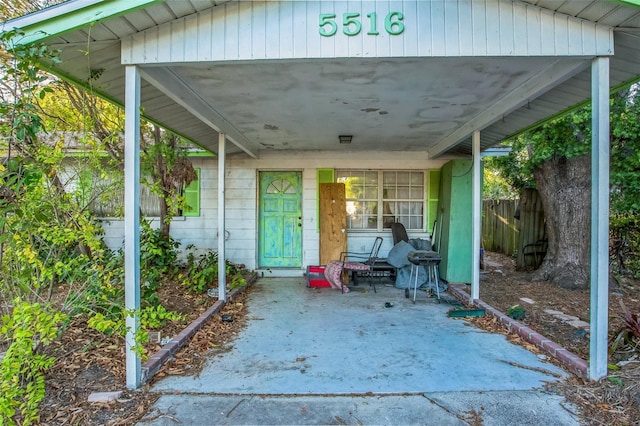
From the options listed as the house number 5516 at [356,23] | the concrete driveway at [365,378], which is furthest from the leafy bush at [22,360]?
the house number 5516 at [356,23]

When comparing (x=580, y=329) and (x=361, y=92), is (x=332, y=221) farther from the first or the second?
(x=580, y=329)

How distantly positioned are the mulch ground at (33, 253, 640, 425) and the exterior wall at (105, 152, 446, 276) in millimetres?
2006

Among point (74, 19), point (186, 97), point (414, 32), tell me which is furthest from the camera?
point (186, 97)

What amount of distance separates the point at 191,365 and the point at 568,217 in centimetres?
611

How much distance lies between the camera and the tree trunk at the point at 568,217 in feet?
19.8

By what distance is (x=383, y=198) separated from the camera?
24.0ft

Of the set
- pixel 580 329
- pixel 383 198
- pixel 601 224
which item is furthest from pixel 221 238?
pixel 580 329

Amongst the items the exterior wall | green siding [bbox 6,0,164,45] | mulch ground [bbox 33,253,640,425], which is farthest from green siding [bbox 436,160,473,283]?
green siding [bbox 6,0,164,45]

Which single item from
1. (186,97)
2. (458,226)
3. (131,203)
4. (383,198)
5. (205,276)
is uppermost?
(186,97)

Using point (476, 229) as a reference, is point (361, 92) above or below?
above

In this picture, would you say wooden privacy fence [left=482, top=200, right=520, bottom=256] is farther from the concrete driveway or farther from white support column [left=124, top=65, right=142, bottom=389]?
white support column [left=124, top=65, right=142, bottom=389]

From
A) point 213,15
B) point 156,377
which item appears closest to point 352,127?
point 213,15

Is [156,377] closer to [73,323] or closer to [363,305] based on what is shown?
[73,323]

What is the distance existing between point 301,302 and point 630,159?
527 cm
